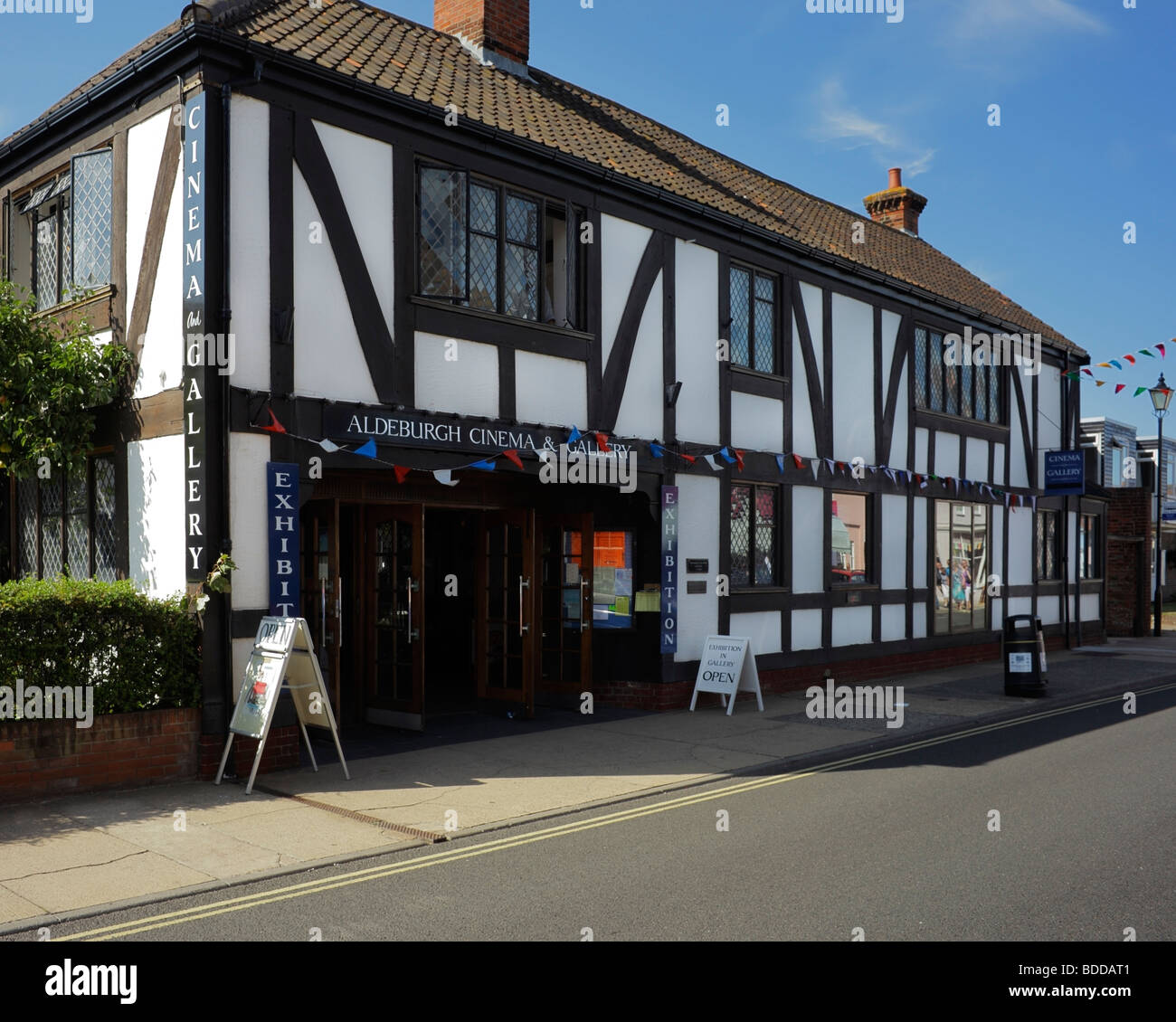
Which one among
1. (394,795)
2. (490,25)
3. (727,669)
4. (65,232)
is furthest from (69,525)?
(490,25)

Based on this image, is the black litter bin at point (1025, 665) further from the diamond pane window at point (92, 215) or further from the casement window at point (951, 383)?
the diamond pane window at point (92, 215)

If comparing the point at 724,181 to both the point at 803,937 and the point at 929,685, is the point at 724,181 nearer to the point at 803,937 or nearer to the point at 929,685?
the point at 929,685

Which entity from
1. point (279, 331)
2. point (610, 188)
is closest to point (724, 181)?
point (610, 188)

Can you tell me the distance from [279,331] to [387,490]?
229 cm

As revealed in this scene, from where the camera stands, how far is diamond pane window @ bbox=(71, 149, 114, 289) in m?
10.5

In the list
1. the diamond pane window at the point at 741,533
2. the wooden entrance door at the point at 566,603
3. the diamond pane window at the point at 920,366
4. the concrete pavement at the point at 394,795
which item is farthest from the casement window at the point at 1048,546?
the wooden entrance door at the point at 566,603

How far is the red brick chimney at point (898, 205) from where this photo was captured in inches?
958

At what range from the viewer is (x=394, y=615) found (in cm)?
1136

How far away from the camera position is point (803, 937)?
16.9 feet

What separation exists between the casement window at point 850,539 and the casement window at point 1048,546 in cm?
658

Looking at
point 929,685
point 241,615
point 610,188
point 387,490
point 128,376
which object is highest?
point 610,188

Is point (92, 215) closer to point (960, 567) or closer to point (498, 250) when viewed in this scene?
point (498, 250)

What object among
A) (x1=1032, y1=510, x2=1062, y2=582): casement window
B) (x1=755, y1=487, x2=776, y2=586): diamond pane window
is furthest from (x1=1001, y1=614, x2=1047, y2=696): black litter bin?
(x1=1032, y1=510, x2=1062, y2=582): casement window

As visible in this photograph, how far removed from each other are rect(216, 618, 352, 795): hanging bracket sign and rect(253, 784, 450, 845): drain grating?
0.25 meters
